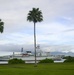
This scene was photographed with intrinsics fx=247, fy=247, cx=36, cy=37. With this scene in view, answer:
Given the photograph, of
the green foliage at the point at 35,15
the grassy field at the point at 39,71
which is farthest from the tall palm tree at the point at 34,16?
the grassy field at the point at 39,71

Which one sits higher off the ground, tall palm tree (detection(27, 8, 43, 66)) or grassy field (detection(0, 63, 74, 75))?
tall palm tree (detection(27, 8, 43, 66))

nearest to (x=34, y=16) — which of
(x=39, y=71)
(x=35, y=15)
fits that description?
(x=35, y=15)

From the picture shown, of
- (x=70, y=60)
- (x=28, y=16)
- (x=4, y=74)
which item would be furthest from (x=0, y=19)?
(x=4, y=74)

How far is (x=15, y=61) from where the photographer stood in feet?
293

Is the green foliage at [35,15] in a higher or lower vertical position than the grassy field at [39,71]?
higher

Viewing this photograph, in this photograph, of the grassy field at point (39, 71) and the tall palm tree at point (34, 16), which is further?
the tall palm tree at point (34, 16)

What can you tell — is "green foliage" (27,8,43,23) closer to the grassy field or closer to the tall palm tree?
the tall palm tree

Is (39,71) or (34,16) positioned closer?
(39,71)

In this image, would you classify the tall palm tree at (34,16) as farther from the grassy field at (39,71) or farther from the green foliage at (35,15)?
the grassy field at (39,71)

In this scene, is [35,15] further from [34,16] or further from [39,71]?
[39,71]

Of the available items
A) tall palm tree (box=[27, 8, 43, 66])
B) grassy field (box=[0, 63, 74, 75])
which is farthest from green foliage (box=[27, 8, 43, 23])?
grassy field (box=[0, 63, 74, 75])

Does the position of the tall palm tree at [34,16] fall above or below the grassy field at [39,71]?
above

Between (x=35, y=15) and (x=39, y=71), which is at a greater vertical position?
(x=35, y=15)

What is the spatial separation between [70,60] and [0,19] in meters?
29.8
